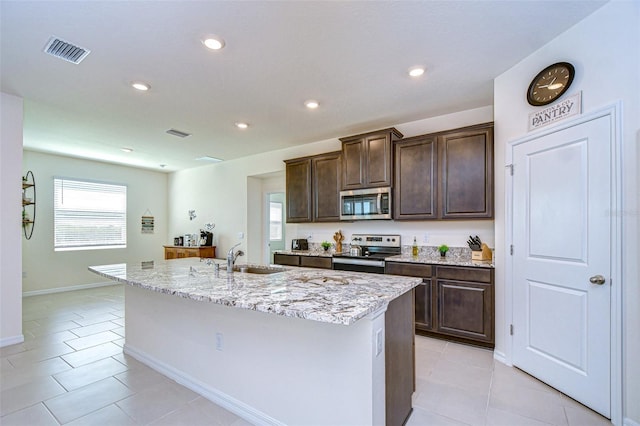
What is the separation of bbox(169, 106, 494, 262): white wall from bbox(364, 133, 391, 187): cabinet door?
0.49 m

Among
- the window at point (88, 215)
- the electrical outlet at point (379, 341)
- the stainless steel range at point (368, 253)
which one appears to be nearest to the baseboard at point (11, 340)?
the window at point (88, 215)

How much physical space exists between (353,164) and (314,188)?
821mm

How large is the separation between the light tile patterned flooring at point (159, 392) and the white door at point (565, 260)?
22 centimetres

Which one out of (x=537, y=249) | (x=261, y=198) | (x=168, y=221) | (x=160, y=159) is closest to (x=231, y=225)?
(x=261, y=198)

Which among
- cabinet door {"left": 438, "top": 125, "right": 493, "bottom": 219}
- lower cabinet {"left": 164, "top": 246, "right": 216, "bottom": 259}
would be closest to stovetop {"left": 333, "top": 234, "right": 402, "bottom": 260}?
cabinet door {"left": 438, "top": 125, "right": 493, "bottom": 219}

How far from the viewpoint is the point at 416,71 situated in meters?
2.70

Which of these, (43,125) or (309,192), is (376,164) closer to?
(309,192)

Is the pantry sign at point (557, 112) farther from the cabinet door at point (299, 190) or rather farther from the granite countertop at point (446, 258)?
the cabinet door at point (299, 190)

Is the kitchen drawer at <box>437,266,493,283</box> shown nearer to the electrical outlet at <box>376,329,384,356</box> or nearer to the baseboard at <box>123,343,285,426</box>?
the electrical outlet at <box>376,329,384,356</box>

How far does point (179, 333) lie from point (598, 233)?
321cm

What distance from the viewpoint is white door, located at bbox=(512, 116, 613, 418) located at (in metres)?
2.01

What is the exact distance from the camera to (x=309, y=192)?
15.5 feet

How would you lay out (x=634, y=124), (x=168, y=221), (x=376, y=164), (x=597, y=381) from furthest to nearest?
(x=168, y=221) → (x=376, y=164) → (x=597, y=381) → (x=634, y=124)

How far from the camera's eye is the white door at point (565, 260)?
2.01 meters
